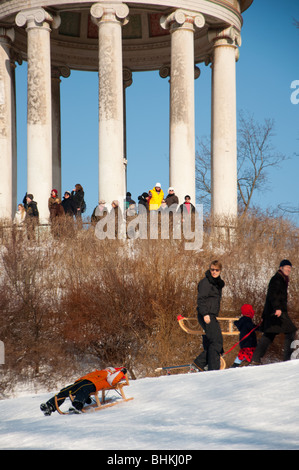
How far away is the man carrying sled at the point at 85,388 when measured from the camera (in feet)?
66.7

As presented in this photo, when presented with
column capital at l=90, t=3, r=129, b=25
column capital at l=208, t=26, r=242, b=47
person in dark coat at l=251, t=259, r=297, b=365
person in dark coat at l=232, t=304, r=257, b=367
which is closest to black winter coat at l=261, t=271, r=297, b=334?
person in dark coat at l=251, t=259, r=297, b=365

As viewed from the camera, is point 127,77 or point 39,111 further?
point 127,77

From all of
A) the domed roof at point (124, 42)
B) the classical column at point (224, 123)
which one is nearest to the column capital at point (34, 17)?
the classical column at point (224, 123)

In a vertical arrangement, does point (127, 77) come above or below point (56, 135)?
above

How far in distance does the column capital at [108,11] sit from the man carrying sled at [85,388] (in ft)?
121

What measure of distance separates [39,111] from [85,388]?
35.4m

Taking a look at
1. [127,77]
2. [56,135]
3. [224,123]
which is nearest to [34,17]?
[56,135]

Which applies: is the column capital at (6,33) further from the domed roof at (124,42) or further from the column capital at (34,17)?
the domed roof at (124,42)

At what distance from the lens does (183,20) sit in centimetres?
5525

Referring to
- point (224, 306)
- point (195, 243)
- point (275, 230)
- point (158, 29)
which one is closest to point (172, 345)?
point (224, 306)

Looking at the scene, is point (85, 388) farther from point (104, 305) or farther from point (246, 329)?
point (104, 305)

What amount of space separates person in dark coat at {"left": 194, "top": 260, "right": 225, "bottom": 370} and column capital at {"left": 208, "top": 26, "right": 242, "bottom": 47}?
37.7 meters

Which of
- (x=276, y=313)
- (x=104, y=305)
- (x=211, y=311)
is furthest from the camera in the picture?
(x=104, y=305)

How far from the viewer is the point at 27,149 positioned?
5431cm
